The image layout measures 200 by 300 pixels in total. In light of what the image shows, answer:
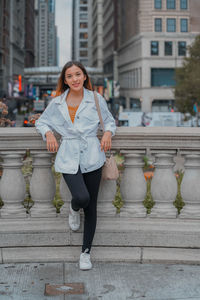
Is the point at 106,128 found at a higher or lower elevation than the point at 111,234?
higher

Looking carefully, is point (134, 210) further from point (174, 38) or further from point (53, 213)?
point (174, 38)

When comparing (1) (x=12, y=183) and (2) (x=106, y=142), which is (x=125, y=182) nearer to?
(2) (x=106, y=142)

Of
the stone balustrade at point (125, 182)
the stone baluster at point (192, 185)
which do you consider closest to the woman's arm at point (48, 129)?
the stone balustrade at point (125, 182)

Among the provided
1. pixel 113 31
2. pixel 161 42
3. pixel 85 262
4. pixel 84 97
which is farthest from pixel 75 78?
pixel 113 31

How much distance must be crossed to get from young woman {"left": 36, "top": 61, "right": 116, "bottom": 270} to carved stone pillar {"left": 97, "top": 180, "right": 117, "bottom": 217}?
332 mm

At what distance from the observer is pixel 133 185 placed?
5.16 meters

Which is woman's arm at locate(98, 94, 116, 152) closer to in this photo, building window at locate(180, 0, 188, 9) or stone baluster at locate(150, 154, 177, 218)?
stone baluster at locate(150, 154, 177, 218)

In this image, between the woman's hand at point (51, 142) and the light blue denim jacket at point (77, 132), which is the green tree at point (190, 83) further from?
the woman's hand at point (51, 142)

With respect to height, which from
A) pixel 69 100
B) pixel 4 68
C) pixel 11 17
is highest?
pixel 11 17

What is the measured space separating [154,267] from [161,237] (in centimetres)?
35

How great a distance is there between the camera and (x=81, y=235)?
5195 mm

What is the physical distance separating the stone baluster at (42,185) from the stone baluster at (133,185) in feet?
2.47

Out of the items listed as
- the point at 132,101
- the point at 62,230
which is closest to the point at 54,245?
the point at 62,230

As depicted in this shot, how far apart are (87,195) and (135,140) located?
83 cm
